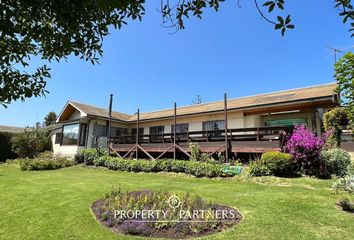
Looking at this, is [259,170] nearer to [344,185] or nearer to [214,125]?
[344,185]

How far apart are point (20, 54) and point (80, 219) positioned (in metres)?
4.69

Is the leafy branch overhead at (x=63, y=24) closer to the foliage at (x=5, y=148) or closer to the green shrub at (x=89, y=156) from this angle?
the green shrub at (x=89, y=156)

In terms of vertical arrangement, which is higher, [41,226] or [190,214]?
[190,214]

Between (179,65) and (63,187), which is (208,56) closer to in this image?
(179,65)

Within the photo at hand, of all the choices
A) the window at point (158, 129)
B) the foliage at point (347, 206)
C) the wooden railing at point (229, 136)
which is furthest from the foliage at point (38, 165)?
the foliage at point (347, 206)

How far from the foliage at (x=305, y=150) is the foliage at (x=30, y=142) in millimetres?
23458

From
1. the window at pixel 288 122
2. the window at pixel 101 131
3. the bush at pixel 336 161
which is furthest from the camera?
the window at pixel 101 131

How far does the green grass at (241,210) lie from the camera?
5270mm

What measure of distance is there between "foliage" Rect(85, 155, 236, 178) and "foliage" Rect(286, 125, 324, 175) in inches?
111

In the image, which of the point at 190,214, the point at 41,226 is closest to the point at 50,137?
the point at 41,226

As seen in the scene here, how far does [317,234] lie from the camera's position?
198 inches

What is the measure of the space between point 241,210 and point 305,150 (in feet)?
19.4

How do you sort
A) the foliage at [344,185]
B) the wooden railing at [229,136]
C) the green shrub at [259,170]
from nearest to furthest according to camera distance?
the foliage at [344,185], the green shrub at [259,170], the wooden railing at [229,136]

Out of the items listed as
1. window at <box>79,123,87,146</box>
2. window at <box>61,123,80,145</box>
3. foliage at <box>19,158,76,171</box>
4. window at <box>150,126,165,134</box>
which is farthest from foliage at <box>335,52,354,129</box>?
window at <box>61,123,80,145</box>
